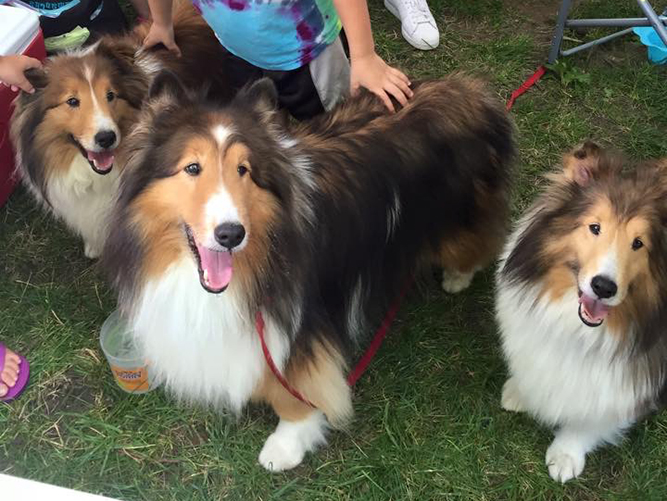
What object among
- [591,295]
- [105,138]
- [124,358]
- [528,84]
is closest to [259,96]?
[105,138]

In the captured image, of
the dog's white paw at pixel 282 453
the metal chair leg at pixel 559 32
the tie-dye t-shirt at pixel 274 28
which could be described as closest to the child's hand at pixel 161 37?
the tie-dye t-shirt at pixel 274 28

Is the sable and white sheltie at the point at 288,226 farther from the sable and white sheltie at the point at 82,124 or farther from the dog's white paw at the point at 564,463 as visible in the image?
the dog's white paw at the point at 564,463

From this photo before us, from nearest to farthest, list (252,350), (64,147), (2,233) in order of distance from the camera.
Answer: (252,350), (64,147), (2,233)

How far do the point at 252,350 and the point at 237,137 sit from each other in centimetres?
63

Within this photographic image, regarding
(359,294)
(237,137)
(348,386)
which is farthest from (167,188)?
(348,386)

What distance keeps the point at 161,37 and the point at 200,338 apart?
5.13 ft

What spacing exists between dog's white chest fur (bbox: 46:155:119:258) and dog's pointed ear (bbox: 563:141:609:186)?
1636 millimetres

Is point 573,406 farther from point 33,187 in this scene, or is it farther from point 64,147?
point 33,187

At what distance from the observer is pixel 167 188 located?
1663mm

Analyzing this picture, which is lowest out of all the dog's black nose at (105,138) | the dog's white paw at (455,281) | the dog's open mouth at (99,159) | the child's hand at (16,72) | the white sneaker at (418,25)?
the dog's white paw at (455,281)

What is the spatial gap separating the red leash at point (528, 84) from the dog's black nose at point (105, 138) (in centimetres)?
222

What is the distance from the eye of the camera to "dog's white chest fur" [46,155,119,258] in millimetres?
2518

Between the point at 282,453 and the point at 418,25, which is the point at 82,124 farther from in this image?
the point at 418,25

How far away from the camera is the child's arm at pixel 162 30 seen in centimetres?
274
